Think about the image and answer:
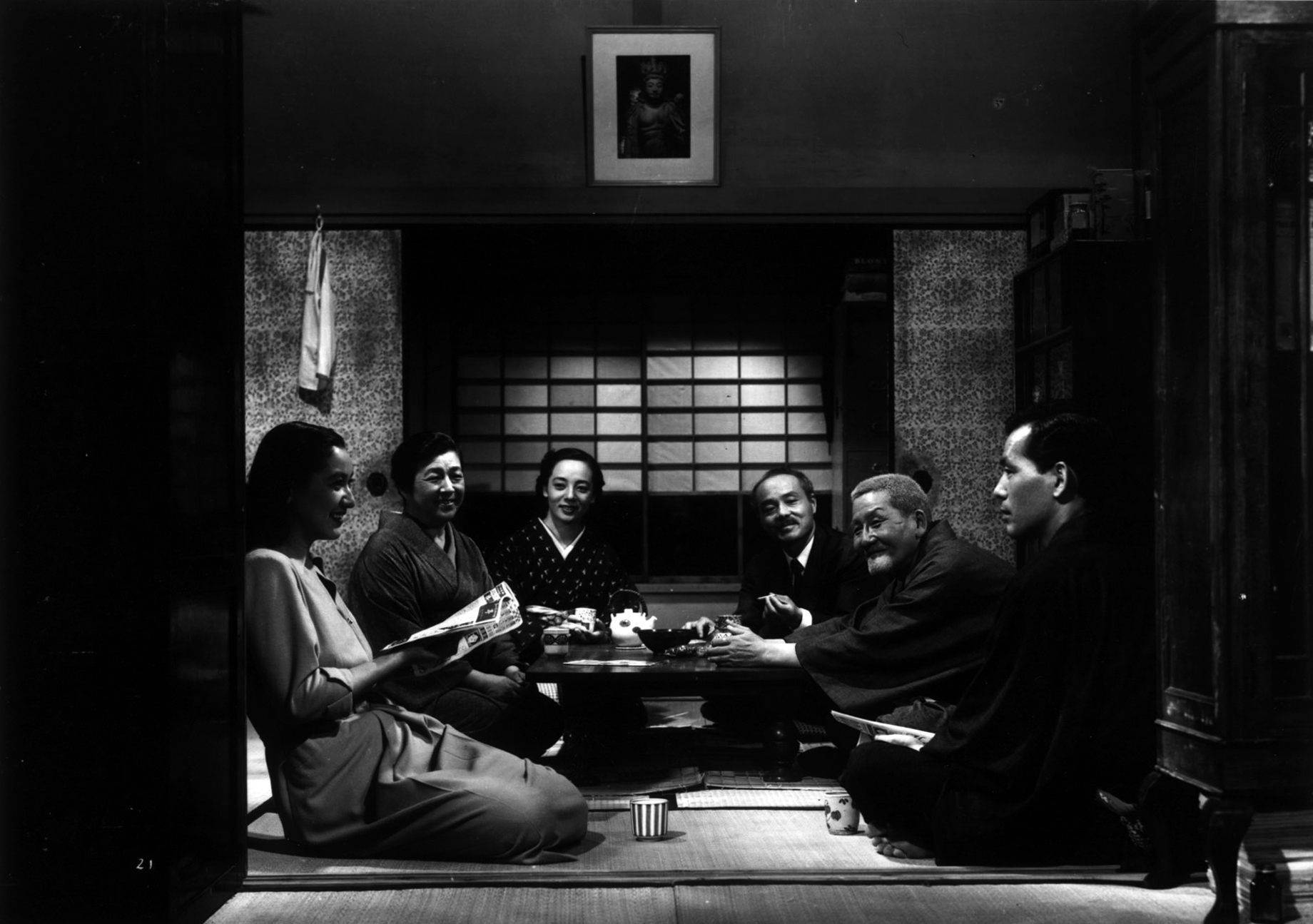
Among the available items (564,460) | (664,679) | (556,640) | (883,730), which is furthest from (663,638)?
(564,460)

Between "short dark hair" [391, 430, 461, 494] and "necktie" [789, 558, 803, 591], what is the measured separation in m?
1.63

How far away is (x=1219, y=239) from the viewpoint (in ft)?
8.30

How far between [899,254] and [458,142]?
2.24 metres

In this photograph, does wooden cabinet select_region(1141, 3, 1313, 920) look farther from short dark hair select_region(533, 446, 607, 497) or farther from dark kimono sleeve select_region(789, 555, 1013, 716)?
short dark hair select_region(533, 446, 607, 497)

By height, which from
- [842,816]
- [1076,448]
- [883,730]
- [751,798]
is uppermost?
[1076,448]

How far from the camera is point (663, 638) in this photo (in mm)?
4324

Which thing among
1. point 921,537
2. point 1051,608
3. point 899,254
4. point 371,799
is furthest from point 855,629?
point 899,254

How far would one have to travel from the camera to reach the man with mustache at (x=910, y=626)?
374 cm

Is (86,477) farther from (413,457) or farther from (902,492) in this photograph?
(902,492)

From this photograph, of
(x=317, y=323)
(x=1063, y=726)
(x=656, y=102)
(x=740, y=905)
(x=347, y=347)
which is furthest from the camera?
(x=347, y=347)

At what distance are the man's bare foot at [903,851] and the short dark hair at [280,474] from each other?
172cm

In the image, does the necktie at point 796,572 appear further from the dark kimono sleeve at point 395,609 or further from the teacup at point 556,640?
the dark kimono sleeve at point 395,609

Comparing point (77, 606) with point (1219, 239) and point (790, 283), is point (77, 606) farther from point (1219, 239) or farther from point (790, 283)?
point (790, 283)

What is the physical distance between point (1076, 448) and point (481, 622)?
1.55m
